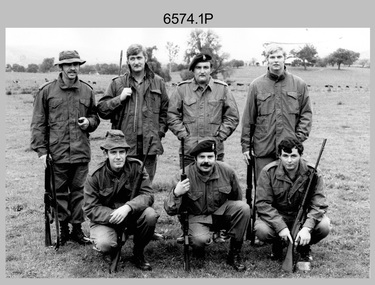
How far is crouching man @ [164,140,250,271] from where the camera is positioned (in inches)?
265

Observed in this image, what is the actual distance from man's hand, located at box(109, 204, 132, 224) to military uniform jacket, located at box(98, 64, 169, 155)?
1304 millimetres

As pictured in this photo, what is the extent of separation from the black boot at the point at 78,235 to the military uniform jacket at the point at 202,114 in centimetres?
220

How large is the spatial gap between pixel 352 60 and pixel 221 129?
3773 inches

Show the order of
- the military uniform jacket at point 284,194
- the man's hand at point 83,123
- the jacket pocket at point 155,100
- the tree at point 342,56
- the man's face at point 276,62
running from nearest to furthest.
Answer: the military uniform jacket at point 284,194 → the man's face at point 276,62 → the man's hand at point 83,123 → the jacket pocket at point 155,100 → the tree at point 342,56

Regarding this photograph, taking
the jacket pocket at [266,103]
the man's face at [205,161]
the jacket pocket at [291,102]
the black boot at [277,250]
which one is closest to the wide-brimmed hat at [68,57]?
the man's face at [205,161]

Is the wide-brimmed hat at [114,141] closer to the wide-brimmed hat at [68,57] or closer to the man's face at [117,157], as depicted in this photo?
the man's face at [117,157]

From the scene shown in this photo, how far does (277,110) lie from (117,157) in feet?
8.36

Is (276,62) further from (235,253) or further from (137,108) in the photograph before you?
(235,253)

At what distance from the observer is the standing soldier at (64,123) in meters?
7.49

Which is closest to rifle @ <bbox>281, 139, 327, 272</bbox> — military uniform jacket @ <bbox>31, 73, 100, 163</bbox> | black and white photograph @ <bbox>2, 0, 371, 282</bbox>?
black and white photograph @ <bbox>2, 0, 371, 282</bbox>

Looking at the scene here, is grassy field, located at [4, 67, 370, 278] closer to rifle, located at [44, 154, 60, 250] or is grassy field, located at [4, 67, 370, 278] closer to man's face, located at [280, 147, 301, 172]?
rifle, located at [44, 154, 60, 250]

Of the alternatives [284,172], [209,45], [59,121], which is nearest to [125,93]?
[59,121]

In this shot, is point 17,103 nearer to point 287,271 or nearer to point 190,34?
point 287,271

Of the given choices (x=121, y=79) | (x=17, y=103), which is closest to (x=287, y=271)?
(x=121, y=79)
